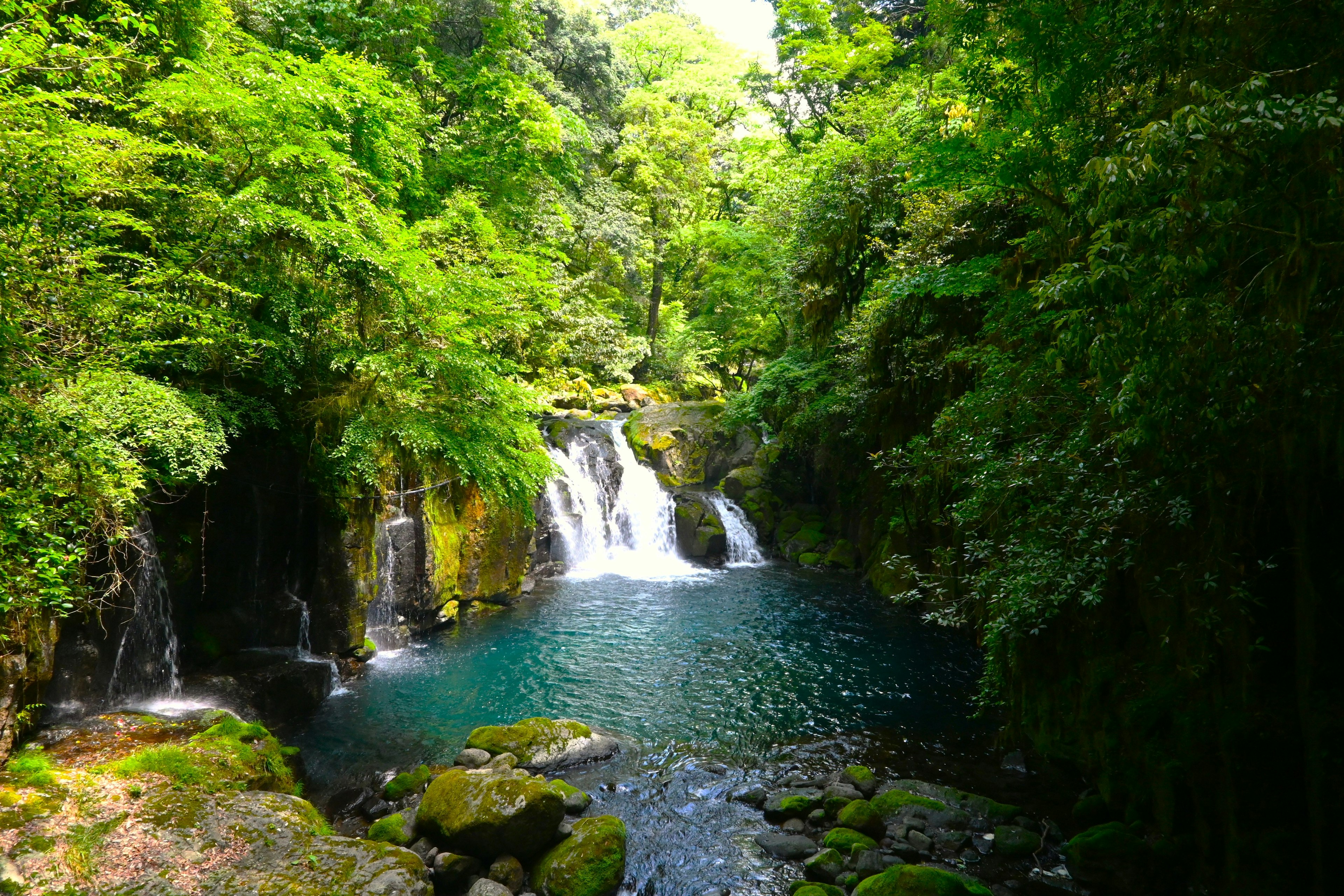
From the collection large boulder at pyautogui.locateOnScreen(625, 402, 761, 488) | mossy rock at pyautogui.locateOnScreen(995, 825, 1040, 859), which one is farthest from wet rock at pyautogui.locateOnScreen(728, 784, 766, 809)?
large boulder at pyautogui.locateOnScreen(625, 402, 761, 488)

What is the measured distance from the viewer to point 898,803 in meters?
6.80

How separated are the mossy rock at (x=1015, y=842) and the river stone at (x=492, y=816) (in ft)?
13.4

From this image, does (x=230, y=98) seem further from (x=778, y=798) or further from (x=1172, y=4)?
(x=778, y=798)

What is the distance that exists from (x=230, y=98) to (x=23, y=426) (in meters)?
5.18

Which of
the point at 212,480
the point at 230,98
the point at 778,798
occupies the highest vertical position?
the point at 230,98

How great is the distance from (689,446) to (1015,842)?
17535mm

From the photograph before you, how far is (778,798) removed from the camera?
23.5ft

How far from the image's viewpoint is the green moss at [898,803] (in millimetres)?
6691

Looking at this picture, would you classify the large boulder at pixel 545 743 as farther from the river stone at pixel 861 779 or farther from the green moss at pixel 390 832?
the river stone at pixel 861 779

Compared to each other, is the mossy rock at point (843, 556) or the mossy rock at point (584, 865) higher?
the mossy rock at point (843, 556)

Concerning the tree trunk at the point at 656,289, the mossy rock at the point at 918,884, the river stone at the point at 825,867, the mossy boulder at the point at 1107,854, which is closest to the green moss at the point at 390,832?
the river stone at the point at 825,867

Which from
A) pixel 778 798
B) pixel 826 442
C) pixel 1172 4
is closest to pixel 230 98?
pixel 1172 4

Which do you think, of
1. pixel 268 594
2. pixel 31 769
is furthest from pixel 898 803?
pixel 268 594

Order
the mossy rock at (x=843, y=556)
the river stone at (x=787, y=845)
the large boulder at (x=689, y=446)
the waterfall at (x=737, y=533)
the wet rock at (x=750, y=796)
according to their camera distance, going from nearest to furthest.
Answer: the river stone at (x=787, y=845), the wet rock at (x=750, y=796), the mossy rock at (x=843, y=556), the waterfall at (x=737, y=533), the large boulder at (x=689, y=446)
